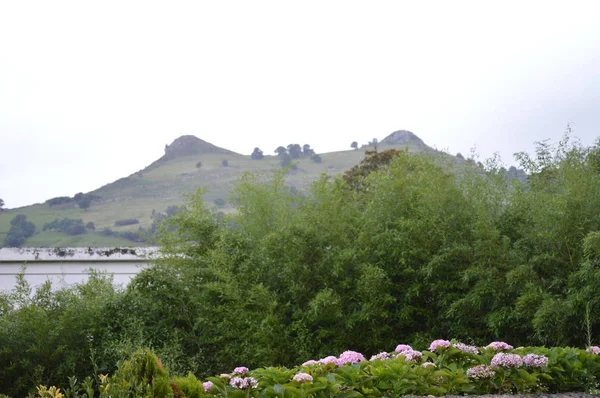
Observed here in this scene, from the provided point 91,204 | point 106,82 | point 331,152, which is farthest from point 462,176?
point 331,152

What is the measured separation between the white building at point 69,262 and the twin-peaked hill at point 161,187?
832 cm

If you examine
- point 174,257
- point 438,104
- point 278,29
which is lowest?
point 174,257

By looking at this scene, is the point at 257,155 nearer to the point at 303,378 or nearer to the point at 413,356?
the point at 413,356

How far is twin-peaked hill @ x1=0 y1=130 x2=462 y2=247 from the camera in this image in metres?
23.1

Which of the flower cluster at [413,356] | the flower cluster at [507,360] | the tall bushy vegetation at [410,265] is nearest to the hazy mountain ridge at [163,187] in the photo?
the tall bushy vegetation at [410,265]

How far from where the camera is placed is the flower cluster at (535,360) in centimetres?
349

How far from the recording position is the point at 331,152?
126ft

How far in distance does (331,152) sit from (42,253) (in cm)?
2945

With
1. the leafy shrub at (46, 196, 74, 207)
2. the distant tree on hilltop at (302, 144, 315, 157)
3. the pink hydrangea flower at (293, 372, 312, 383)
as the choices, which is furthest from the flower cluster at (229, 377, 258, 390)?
the distant tree on hilltop at (302, 144, 315, 157)

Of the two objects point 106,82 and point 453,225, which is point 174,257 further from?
point 106,82

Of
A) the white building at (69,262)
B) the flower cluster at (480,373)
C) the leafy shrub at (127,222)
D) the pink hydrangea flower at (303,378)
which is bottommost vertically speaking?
→ the flower cluster at (480,373)

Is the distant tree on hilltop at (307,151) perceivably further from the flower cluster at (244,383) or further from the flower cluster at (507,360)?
the flower cluster at (244,383)

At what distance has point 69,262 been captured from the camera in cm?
970

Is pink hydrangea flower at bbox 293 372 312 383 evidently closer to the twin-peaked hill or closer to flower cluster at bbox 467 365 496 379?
flower cluster at bbox 467 365 496 379
